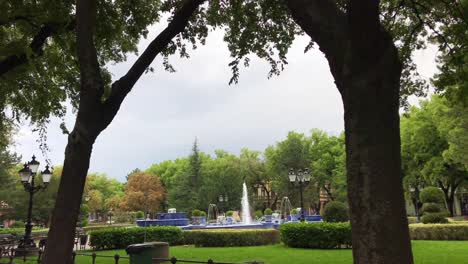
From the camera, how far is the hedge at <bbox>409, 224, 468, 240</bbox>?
22.3 meters

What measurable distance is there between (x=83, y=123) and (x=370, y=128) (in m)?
4.47

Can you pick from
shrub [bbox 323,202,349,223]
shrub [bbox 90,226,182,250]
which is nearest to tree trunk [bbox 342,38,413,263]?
shrub [bbox 90,226,182,250]

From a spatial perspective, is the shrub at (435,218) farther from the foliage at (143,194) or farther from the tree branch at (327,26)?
the foliage at (143,194)

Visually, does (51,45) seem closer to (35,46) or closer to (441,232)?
(35,46)

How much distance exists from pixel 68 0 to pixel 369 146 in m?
8.89

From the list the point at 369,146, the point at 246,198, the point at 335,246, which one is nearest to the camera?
the point at 369,146

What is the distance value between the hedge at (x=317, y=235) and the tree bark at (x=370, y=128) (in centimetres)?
1386

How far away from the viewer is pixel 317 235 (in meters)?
18.5

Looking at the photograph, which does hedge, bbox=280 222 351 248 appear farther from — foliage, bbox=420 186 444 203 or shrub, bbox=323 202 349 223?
foliage, bbox=420 186 444 203

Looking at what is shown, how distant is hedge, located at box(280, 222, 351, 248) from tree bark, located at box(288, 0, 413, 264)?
13857 millimetres

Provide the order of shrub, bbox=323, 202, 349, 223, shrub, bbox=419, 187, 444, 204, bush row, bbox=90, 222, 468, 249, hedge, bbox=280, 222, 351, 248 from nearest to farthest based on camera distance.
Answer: hedge, bbox=280, 222, 351, 248, bush row, bbox=90, 222, 468, 249, shrub, bbox=323, 202, 349, 223, shrub, bbox=419, 187, 444, 204

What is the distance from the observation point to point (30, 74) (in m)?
14.6

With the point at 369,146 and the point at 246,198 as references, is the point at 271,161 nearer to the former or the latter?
the point at 246,198

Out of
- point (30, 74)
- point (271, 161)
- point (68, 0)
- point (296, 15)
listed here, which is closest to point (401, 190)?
point (296, 15)
